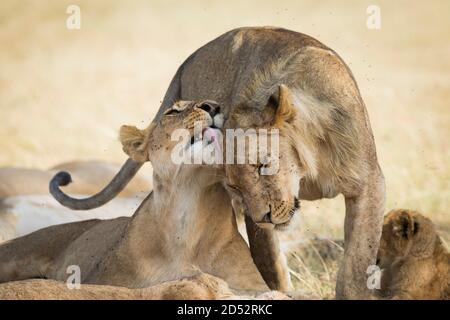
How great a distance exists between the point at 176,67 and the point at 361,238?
11972 mm

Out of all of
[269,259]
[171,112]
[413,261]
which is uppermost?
[171,112]

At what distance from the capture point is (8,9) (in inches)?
868

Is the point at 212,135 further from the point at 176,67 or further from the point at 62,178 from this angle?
the point at 176,67

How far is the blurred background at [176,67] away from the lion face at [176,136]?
6.09 ft

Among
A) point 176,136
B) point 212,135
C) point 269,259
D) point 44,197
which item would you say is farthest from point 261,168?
point 44,197

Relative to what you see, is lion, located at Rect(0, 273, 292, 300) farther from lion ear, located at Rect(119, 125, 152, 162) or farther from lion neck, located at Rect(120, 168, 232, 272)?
lion ear, located at Rect(119, 125, 152, 162)

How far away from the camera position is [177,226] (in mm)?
6359

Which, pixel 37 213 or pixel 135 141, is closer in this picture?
pixel 135 141

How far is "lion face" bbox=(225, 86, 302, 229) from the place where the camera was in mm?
5629

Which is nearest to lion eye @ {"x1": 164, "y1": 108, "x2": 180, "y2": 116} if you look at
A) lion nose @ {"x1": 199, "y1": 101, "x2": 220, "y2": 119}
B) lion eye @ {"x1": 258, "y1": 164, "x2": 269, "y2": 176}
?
lion nose @ {"x1": 199, "y1": 101, "x2": 220, "y2": 119}

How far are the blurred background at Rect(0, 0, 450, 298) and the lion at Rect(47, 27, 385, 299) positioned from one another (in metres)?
1.56

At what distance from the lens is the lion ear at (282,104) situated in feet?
18.8

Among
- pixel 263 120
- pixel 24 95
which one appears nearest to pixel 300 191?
pixel 263 120

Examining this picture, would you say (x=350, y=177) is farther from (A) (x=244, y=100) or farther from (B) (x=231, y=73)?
(B) (x=231, y=73)
